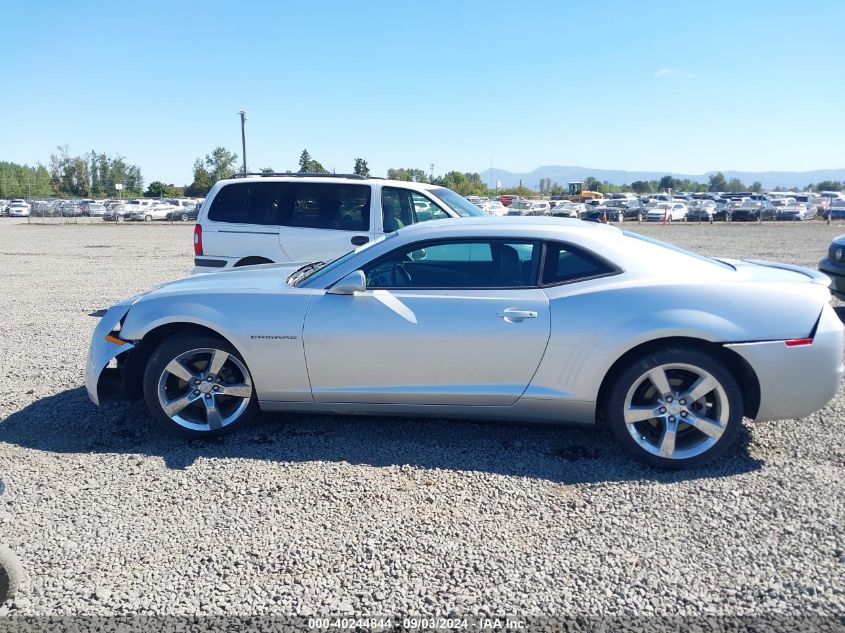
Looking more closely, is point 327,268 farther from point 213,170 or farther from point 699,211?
point 213,170

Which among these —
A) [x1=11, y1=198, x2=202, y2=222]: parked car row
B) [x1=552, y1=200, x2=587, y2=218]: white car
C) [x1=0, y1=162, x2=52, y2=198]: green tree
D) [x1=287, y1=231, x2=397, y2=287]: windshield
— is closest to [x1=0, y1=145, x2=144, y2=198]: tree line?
[x1=0, y1=162, x2=52, y2=198]: green tree

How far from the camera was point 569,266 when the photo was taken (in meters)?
4.05

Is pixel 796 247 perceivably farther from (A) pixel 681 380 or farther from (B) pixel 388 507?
(B) pixel 388 507

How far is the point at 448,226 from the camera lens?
14.6 ft

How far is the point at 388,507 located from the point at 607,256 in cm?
202

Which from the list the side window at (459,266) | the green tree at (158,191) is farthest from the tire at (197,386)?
the green tree at (158,191)

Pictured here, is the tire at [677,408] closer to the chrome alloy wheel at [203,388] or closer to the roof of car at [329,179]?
the chrome alloy wheel at [203,388]

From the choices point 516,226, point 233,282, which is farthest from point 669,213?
point 233,282

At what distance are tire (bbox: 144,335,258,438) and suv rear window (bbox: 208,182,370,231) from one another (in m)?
4.23

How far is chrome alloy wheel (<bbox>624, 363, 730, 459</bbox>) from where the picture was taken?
3.79 m

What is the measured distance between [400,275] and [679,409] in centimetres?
191

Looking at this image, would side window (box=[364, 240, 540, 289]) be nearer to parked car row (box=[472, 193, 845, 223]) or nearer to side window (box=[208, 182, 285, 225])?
side window (box=[208, 182, 285, 225])

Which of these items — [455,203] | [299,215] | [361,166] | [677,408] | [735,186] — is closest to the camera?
[677,408]

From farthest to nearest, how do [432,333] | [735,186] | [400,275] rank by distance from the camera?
[735,186]
[400,275]
[432,333]
